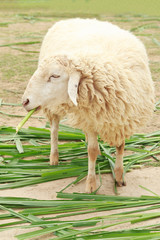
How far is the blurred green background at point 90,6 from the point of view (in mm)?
15109

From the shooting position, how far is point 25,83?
7.11 metres

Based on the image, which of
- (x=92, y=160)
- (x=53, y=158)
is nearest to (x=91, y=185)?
(x=92, y=160)

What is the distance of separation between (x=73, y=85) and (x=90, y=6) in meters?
14.3

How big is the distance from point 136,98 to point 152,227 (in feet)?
3.82

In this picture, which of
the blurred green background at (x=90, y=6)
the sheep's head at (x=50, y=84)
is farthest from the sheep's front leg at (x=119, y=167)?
the blurred green background at (x=90, y=6)

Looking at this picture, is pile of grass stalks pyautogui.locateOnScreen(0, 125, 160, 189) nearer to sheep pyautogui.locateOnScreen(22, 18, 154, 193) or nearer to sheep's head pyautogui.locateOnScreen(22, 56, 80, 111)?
sheep pyautogui.locateOnScreen(22, 18, 154, 193)

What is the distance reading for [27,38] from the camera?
10578mm

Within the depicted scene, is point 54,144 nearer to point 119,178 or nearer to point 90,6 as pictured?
point 119,178

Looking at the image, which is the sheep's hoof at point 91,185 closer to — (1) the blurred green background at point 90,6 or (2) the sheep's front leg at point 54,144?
(2) the sheep's front leg at point 54,144

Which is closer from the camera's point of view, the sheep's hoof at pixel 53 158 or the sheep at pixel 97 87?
the sheep at pixel 97 87

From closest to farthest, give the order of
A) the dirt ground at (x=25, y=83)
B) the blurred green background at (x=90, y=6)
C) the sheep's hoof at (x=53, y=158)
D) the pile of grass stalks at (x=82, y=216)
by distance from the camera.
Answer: the pile of grass stalks at (x=82, y=216), the dirt ground at (x=25, y=83), the sheep's hoof at (x=53, y=158), the blurred green background at (x=90, y=6)

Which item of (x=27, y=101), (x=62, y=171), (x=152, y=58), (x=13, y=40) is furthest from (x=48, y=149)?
(x=13, y=40)

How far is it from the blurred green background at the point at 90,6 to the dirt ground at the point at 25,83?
2184mm

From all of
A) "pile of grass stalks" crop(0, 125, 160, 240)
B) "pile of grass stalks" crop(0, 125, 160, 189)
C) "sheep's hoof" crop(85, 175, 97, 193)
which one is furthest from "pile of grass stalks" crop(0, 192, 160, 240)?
"pile of grass stalks" crop(0, 125, 160, 189)
